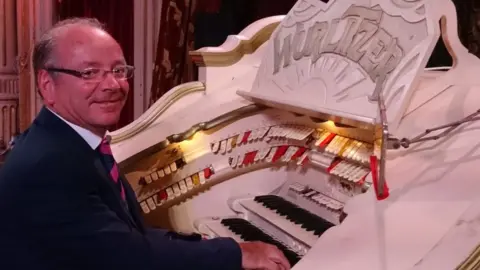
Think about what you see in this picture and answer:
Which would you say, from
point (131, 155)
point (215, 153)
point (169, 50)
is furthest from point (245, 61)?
point (169, 50)

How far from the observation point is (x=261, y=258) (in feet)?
4.44

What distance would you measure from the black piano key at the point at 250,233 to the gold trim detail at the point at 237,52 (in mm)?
569

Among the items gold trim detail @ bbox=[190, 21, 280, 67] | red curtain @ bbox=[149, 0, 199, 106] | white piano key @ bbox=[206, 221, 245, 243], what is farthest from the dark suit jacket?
red curtain @ bbox=[149, 0, 199, 106]

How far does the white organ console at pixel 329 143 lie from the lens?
41.6 inches

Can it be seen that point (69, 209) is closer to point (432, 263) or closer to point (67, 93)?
point (67, 93)

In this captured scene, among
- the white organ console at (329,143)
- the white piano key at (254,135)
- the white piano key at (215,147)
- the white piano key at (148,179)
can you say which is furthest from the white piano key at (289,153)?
the white piano key at (148,179)

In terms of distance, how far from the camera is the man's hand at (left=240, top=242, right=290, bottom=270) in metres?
1.34

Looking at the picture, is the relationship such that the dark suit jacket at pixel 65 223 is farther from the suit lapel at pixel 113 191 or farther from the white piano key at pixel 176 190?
the white piano key at pixel 176 190

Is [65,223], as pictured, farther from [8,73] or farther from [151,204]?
[8,73]

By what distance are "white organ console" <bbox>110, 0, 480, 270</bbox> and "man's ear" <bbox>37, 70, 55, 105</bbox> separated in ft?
2.10

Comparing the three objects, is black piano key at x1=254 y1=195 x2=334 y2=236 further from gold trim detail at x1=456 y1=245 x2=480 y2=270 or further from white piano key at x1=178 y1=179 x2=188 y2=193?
gold trim detail at x1=456 y1=245 x2=480 y2=270

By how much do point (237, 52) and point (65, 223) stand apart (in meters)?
1.22

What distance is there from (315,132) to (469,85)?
0.68 meters

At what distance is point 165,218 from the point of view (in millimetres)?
2266
